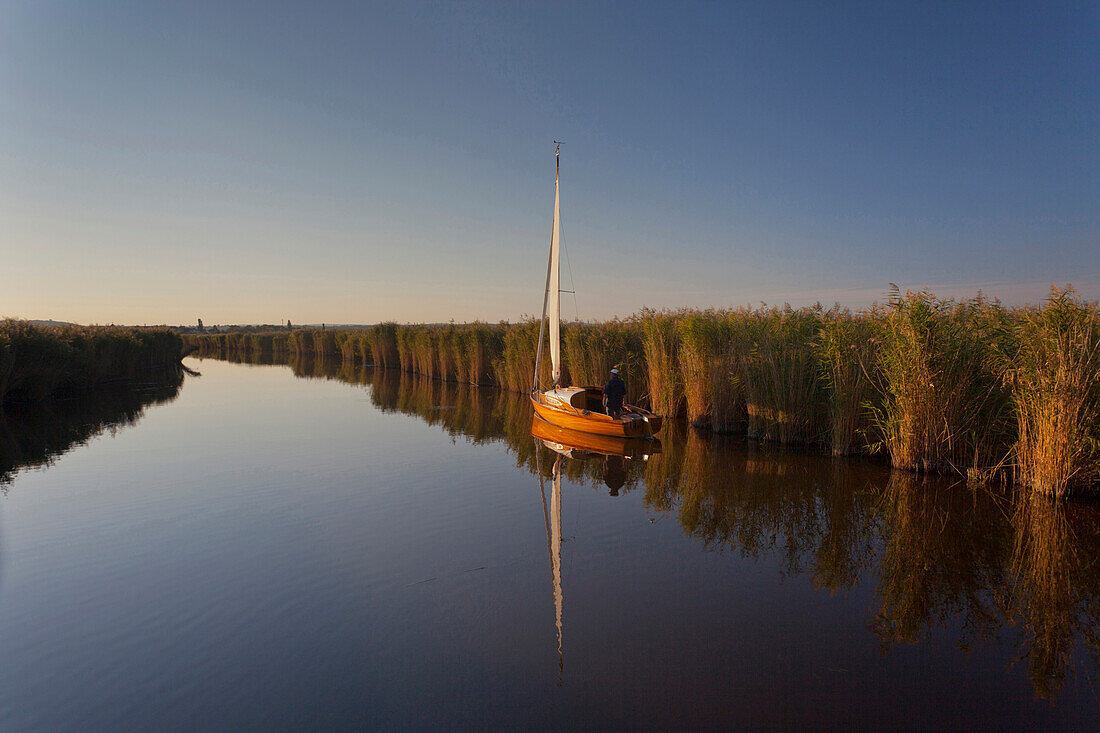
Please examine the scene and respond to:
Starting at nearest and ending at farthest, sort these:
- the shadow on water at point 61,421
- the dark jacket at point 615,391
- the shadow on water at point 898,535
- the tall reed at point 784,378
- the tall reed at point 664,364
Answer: the shadow on water at point 898,535
the shadow on water at point 61,421
the tall reed at point 784,378
the dark jacket at point 615,391
the tall reed at point 664,364

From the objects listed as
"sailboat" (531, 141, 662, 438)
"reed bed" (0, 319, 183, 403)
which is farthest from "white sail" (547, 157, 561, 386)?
"reed bed" (0, 319, 183, 403)

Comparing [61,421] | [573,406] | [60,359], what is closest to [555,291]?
[573,406]

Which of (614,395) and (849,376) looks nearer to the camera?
(849,376)

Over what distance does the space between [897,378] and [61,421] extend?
23557 mm

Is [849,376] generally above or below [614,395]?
above

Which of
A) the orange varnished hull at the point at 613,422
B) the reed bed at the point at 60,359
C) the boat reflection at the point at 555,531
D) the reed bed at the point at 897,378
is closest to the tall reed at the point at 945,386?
the reed bed at the point at 897,378

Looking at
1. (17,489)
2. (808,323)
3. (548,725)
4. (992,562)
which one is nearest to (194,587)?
(548,725)

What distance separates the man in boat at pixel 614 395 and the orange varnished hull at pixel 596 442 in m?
0.94

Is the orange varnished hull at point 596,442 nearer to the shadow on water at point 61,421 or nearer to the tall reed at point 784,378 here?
the tall reed at point 784,378

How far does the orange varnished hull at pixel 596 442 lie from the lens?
45.7ft

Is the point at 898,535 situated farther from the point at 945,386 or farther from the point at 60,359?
the point at 60,359

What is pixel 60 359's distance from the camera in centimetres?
2302

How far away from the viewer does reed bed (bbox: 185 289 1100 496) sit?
28.9ft

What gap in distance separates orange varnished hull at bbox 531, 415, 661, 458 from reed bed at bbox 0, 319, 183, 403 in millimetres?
18094
